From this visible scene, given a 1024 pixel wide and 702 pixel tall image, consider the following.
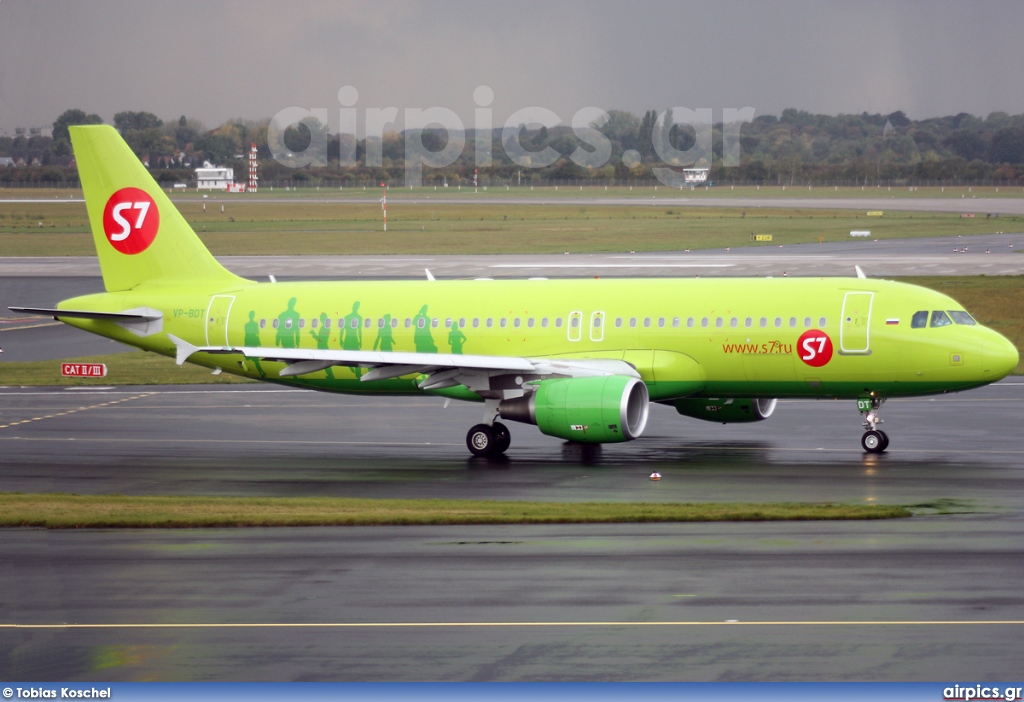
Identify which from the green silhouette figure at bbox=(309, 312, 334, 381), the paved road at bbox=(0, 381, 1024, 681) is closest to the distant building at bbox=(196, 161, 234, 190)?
the green silhouette figure at bbox=(309, 312, 334, 381)

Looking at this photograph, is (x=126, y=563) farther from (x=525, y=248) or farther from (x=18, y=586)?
(x=525, y=248)

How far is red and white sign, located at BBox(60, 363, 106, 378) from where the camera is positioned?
48.2 m

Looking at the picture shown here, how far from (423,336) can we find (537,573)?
15.7m

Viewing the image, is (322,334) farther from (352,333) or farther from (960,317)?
(960,317)

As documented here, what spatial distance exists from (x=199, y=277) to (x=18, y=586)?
18759mm

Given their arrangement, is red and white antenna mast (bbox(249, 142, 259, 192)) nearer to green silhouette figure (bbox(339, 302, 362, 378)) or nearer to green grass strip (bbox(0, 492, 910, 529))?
green silhouette figure (bbox(339, 302, 362, 378))

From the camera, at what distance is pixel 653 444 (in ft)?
114

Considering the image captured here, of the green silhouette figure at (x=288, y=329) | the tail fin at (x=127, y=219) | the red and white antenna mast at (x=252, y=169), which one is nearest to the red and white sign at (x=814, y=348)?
the green silhouette figure at (x=288, y=329)

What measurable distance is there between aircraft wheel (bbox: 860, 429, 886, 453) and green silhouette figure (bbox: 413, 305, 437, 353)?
11.5 metres

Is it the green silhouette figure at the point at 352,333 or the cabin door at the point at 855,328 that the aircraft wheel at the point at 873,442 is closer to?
the cabin door at the point at 855,328

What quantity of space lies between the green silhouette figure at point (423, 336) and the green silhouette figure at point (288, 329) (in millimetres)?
3456

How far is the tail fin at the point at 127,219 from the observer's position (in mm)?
37219

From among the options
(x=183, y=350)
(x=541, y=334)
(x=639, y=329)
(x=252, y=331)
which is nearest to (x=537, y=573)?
(x=639, y=329)

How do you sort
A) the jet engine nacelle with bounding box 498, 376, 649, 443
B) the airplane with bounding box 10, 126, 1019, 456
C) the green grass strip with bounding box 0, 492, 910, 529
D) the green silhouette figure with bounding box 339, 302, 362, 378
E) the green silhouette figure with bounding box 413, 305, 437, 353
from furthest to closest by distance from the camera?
1. the green silhouette figure with bounding box 339, 302, 362, 378
2. the green silhouette figure with bounding box 413, 305, 437, 353
3. the airplane with bounding box 10, 126, 1019, 456
4. the jet engine nacelle with bounding box 498, 376, 649, 443
5. the green grass strip with bounding box 0, 492, 910, 529
